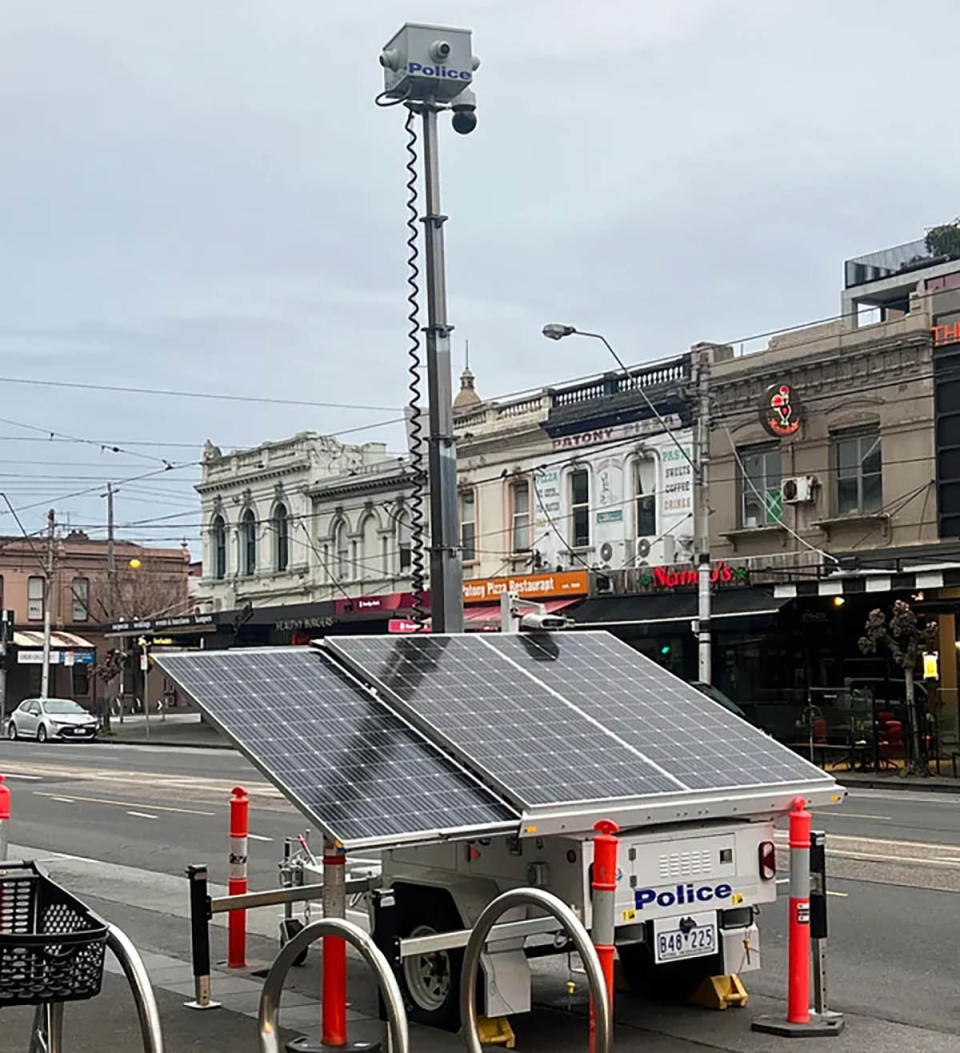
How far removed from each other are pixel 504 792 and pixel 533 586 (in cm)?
3135

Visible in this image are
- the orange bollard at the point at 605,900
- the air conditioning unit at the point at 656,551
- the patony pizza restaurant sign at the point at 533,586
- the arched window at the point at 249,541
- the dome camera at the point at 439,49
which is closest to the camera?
the orange bollard at the point at 605,900

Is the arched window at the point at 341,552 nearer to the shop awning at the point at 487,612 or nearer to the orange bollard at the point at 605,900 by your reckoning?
the shop awning at the point at 487,612

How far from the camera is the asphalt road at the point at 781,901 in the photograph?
9047 millimetres

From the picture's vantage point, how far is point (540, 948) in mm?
7773

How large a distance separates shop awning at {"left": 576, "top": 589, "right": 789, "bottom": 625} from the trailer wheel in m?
23.8

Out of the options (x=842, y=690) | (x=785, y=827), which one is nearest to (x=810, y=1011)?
(x=785, y=827)

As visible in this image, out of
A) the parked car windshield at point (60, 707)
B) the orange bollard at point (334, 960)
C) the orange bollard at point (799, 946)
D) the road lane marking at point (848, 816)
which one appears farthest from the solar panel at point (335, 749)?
the parked car windshield at point (60, 707)

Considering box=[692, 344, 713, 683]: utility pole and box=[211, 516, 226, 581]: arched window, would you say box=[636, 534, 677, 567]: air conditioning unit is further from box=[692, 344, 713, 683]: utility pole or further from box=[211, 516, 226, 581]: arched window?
box=[211, 516, 226, 581]: arched window

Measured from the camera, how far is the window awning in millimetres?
70625

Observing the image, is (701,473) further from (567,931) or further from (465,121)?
(567,931)

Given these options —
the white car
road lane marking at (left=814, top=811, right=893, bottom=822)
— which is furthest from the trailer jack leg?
the white car

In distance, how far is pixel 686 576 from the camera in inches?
1344

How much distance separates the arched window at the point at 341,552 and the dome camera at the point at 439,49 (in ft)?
127

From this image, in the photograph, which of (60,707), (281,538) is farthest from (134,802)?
(281,538)
